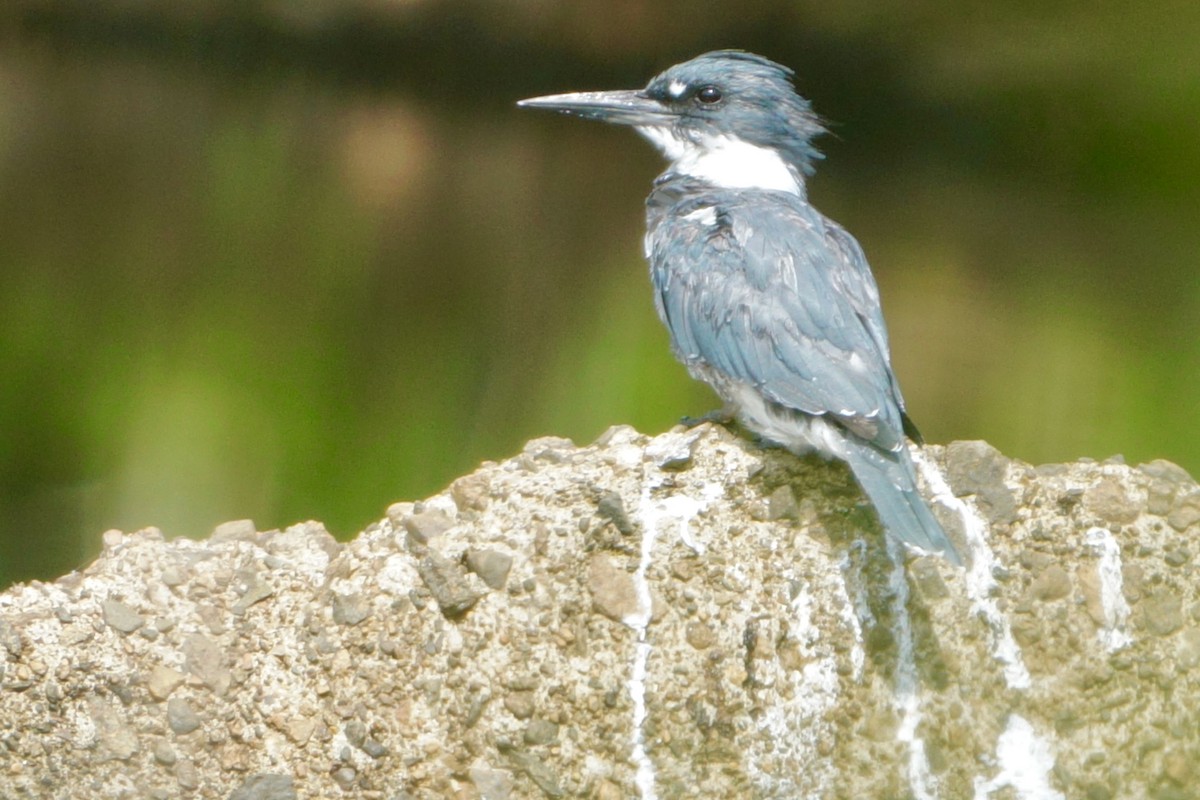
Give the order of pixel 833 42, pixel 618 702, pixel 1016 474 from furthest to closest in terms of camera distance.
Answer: pixel 833 42 → pixel 1016 474 → pixel 618 702

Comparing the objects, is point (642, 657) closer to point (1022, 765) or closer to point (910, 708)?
point (910, 708)

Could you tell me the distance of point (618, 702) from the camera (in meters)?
1.73

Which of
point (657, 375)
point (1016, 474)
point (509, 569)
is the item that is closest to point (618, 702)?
point (509, 569)

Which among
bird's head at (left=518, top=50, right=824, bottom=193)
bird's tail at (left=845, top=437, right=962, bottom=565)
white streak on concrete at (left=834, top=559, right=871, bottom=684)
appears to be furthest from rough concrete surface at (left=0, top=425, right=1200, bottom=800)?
bird's head at (left=518, top=50, right=824, bottom=193)

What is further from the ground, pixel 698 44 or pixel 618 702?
pixel 698 44

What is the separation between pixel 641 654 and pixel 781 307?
0.60 meters

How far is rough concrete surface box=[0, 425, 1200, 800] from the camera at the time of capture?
5.73 feet

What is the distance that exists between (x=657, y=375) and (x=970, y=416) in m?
0.75

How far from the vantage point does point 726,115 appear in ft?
8.29

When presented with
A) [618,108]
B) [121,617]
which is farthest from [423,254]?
[121,617]

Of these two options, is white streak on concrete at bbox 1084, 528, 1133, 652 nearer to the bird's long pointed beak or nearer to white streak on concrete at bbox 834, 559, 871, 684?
white streak on concrete at bbox 834, 559, 871, 684

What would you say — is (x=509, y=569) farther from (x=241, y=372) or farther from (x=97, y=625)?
(x=241, y=372)

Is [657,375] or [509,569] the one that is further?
[657,375]

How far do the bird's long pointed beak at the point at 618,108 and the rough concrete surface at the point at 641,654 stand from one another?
A: 91 cm
